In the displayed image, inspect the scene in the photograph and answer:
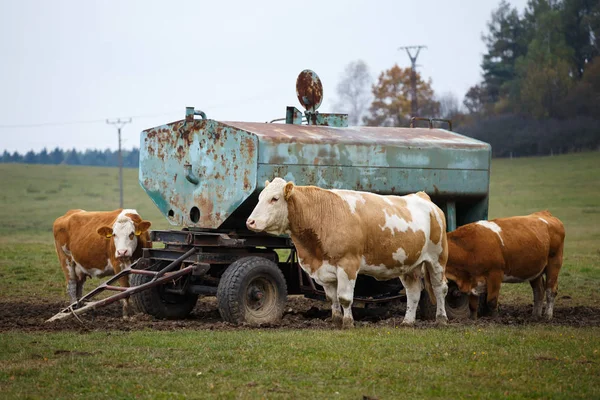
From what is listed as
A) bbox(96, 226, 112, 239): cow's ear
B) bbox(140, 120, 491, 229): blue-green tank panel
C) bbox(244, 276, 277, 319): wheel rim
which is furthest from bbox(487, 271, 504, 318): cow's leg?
bbox(96, 226, 112, 239): cow's ear

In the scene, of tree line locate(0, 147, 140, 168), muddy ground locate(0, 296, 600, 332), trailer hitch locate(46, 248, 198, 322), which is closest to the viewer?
trailer hitch locate(46, 248, 198, 322)

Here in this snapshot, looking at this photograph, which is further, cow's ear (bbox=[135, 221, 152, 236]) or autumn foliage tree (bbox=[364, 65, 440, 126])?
autumn foliage tree (bbox=[364, 65, 440, 126])

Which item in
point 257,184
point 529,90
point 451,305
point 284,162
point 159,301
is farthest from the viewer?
point 529,90

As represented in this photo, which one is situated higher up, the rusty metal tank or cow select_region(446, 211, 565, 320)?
the rusty metal tank

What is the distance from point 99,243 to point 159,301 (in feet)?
5.58

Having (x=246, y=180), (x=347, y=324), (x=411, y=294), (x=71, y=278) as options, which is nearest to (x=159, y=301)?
(x=71, y=278)

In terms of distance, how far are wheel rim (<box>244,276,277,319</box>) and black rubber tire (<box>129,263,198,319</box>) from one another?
5.10ft

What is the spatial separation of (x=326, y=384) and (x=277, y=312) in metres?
4.58

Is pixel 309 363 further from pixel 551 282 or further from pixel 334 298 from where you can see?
pixel 551 282

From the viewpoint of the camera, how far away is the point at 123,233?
1420 cm

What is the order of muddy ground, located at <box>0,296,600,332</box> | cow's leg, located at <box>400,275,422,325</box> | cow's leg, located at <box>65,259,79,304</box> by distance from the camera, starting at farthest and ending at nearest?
cow's leg, located at <box>65,259,79,304</box>
cow's leg, located at <box>400,275,422,325</box>
muddy ground, located at <box>0,296,600,332</box>

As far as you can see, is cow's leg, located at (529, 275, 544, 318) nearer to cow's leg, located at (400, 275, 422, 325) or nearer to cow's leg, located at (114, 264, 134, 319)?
cow's leg, located at (400, 275, 422, 325)

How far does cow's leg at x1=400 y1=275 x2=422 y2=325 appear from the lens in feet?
42.9

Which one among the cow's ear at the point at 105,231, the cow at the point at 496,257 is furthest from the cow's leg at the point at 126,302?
the cow at the point at 496,257
